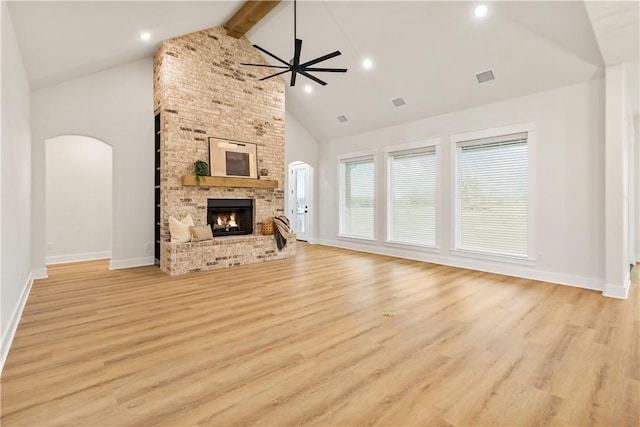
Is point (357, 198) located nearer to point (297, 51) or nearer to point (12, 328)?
point (297, 51)

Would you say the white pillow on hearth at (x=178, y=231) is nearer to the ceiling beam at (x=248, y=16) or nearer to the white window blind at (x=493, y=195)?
the ceiling beam at (x=248, y=16)

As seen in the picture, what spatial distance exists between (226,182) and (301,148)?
125 inches

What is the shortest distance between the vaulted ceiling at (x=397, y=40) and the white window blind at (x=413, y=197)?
0.88m

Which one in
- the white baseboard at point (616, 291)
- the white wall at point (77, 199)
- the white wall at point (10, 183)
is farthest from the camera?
the white wall at point (77, 199)

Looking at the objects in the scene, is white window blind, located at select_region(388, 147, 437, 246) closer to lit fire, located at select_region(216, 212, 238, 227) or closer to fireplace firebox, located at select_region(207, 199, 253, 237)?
fireplace firebox, located at select_region(207, 199, 253, 237)

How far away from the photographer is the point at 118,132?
228 inches

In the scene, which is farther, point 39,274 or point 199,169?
point 199,169

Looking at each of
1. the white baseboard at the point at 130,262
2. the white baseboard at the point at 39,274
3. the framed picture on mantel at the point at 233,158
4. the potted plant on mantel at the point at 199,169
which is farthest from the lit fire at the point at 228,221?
the white baseboard at the point at 39,274

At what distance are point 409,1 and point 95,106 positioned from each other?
5.37m

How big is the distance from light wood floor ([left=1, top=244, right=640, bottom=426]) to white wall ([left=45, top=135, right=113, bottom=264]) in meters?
2.20

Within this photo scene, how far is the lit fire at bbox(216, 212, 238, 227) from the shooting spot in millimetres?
6473

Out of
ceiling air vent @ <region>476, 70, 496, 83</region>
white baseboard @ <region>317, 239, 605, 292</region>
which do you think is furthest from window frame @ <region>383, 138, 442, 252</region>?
ceiling air vent @ <region>476, 70, 496, 83</region>

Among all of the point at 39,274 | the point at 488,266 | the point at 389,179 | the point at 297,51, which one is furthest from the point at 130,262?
the point at 488,266

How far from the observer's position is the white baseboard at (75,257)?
618 centimetres
